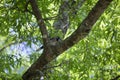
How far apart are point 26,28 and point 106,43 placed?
7.64 ft

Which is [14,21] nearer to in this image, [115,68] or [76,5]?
[76,5]

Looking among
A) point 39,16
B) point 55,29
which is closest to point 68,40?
point 39,16

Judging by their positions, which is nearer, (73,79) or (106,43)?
(73,79)

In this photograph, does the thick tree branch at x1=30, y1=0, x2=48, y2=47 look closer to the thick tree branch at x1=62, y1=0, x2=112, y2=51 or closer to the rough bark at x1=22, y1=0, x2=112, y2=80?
the rough bark at x1=22, y1=0, x2=112, y2=80

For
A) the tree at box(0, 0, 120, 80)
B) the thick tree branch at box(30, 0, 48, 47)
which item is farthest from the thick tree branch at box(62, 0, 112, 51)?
the thick tree branch at box(30, 0, 48, 47)

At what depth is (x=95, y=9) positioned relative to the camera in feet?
12.1

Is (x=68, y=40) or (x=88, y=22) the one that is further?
(x=68, y=40)

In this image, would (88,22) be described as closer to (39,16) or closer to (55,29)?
(39,16)

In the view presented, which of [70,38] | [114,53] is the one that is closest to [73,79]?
[114,53]

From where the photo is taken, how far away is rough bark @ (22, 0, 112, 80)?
366cm

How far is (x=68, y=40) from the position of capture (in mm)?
4055

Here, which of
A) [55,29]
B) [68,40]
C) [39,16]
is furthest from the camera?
[55,29]

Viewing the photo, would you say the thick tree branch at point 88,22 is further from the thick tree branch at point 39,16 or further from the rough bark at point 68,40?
the thick tree branch at point 39,16

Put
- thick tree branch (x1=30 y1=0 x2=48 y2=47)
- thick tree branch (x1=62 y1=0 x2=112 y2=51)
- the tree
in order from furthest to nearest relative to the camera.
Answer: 1. thick tree branch (x1=30 y1=0 x2=48 y2=47)
2. the tree
3. thick tree branch (x1=62 y1=0 x2=112 y2=51)
